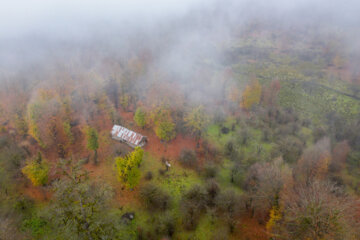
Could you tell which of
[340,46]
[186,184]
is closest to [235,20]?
[340,46]

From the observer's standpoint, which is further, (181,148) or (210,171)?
(181,148)

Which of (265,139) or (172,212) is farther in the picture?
(265,139)

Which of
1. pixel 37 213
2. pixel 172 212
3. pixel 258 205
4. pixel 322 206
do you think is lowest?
pixel 37 213

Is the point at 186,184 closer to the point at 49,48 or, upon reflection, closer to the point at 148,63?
the point at 148,63

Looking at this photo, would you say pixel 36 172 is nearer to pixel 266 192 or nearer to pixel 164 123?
pixel 164 123

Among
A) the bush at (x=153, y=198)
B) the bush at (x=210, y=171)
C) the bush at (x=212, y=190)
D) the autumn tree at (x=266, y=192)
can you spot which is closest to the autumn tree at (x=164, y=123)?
the bush at (x=210, y=171)

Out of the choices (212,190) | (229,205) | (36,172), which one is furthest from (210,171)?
(36,172)
